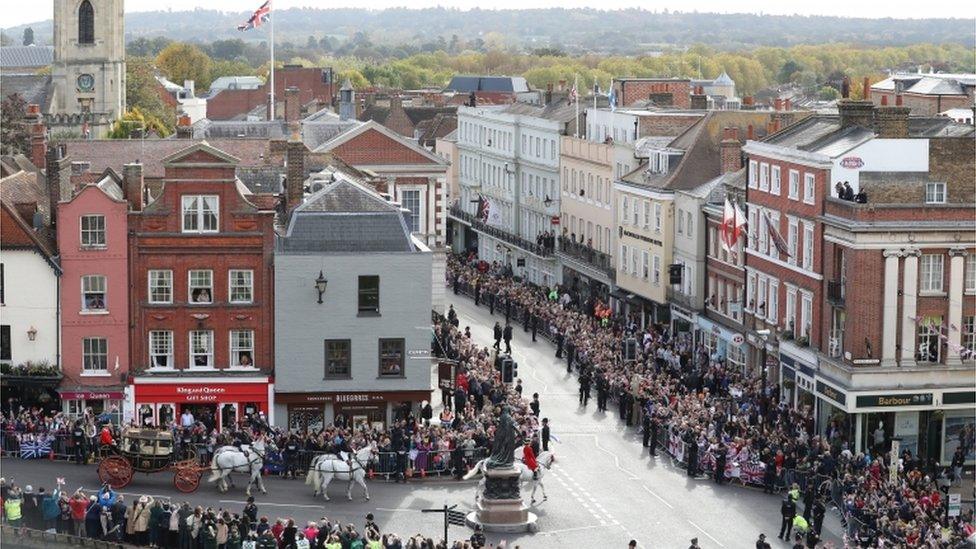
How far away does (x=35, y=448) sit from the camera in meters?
61.8

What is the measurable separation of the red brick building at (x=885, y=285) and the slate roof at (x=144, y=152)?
22.8 meters

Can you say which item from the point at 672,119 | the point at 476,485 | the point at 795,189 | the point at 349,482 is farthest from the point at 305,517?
the point at 672,119

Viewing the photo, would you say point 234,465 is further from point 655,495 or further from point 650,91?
point 650,91

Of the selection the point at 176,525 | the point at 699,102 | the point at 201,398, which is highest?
the point at 699,102

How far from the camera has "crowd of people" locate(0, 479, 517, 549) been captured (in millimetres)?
50094

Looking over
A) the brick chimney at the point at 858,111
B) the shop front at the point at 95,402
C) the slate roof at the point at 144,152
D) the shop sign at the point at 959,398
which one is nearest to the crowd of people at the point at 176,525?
the shop front at the point at 95,402

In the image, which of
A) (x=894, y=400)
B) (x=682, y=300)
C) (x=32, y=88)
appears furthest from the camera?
(x=32, y=88)

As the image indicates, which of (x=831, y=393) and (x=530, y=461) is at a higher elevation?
(x=831, y=393)

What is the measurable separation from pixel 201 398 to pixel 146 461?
7968 millimetres

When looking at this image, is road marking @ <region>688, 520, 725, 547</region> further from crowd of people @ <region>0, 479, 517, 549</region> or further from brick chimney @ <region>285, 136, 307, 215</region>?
brick chimney @ <region>285, 136, 307, 215</region>

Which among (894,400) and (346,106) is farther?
(346,106)

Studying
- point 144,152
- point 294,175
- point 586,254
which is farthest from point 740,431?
point 586,254

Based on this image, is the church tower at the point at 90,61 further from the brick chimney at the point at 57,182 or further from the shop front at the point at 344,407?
the shop front at the point at 344,407

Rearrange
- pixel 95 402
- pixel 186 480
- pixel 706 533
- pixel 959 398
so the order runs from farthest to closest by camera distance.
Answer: pixel 95 402
pixel 959 398
pixel 186 480
pixel 706 533
